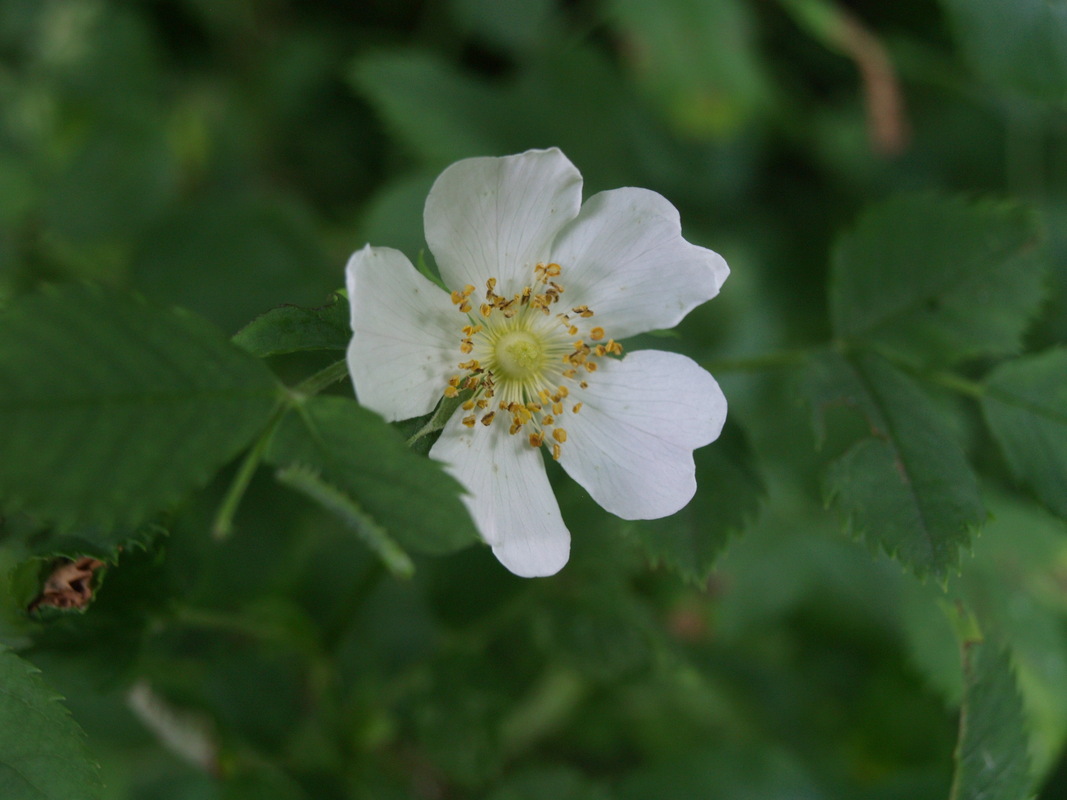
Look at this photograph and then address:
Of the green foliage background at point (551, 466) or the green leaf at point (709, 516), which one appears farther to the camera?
the green leaf at point (709, 516)

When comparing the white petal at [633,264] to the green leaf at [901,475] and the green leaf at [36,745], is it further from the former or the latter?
the green leaf at [36,745]

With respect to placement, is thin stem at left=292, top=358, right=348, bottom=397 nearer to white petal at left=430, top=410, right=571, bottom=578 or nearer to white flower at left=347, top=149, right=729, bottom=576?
white flower at left=347, top=149, right=729, bottom=576

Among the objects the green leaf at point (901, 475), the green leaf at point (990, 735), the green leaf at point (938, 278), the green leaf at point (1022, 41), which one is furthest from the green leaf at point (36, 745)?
the green leaf at point (1022, 41)

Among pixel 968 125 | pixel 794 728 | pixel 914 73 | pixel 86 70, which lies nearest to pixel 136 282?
pixel 86 70

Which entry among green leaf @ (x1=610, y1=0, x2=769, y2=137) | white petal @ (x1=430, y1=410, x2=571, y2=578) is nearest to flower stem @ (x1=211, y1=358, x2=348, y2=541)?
white petal @ (x1=430, y1=410, x2=571, y2=578)

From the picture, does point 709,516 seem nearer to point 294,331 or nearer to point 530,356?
point 530,356

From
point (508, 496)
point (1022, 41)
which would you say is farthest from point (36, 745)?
point (1022, 41)

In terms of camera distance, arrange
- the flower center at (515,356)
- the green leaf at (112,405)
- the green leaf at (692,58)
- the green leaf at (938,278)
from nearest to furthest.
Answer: the green leaf at (112,405) → the flower center at (515,356) → the green leaf at (938,278) → the green leaf at (692,58)
